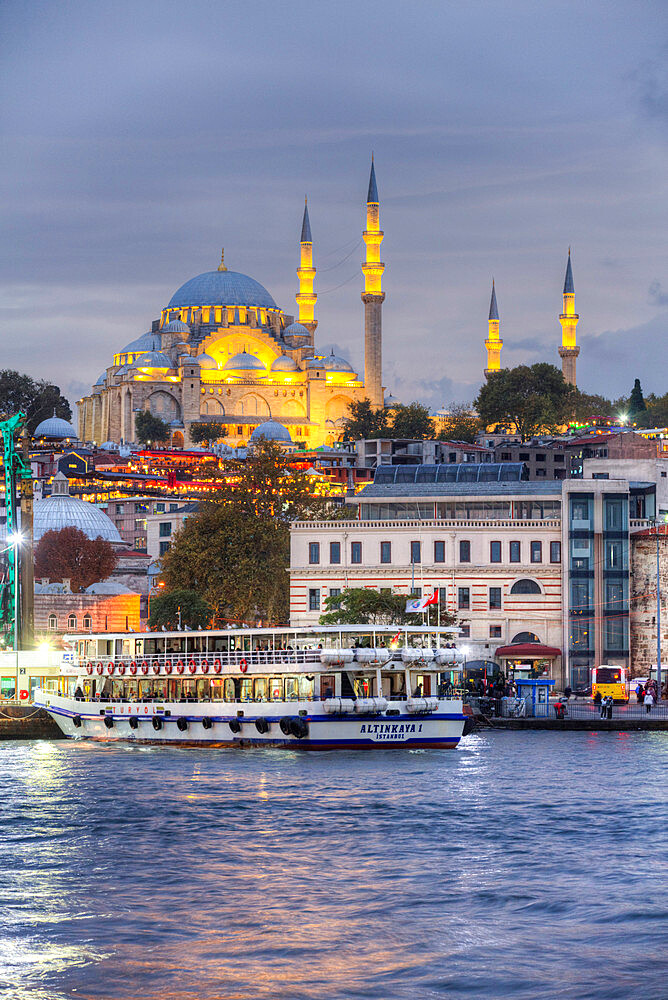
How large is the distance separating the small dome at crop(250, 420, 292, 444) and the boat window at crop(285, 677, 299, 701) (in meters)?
114

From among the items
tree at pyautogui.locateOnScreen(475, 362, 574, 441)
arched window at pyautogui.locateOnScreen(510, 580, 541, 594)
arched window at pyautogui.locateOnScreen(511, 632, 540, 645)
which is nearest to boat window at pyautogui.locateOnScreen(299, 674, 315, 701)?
arched window at pyautogui.locateOnScreen(511, 632, 540, 645)

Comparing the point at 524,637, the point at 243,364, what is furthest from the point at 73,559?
the point at 243,364

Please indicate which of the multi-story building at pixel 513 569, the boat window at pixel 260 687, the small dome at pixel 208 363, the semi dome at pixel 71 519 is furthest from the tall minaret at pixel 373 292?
the boat window at pixel 260 687

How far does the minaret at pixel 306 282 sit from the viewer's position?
612 feet

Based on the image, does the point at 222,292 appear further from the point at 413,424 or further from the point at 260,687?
the point at 260,687

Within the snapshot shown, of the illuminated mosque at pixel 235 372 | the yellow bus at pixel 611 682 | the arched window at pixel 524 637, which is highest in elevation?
the illuminated mosque at pixel 235 372

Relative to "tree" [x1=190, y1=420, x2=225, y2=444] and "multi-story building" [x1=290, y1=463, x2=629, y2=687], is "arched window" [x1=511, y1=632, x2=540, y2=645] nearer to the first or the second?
"multi-story building" [x1=290, y1=463, x2=629, y2=687]

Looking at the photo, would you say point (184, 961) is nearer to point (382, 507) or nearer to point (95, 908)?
point (95, 908)

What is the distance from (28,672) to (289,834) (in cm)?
2352

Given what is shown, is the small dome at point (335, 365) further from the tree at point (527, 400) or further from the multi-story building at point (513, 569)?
the multi-story building at point (513, 569)

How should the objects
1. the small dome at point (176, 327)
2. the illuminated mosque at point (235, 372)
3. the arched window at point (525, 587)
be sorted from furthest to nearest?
the small dome at point (176, 327) < the illuminated mosque at point (235, 372) < the arched window at point (525, 587)

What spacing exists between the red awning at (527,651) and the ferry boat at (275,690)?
514 inches

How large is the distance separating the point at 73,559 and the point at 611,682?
127ft

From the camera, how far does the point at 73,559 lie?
89750 mm
